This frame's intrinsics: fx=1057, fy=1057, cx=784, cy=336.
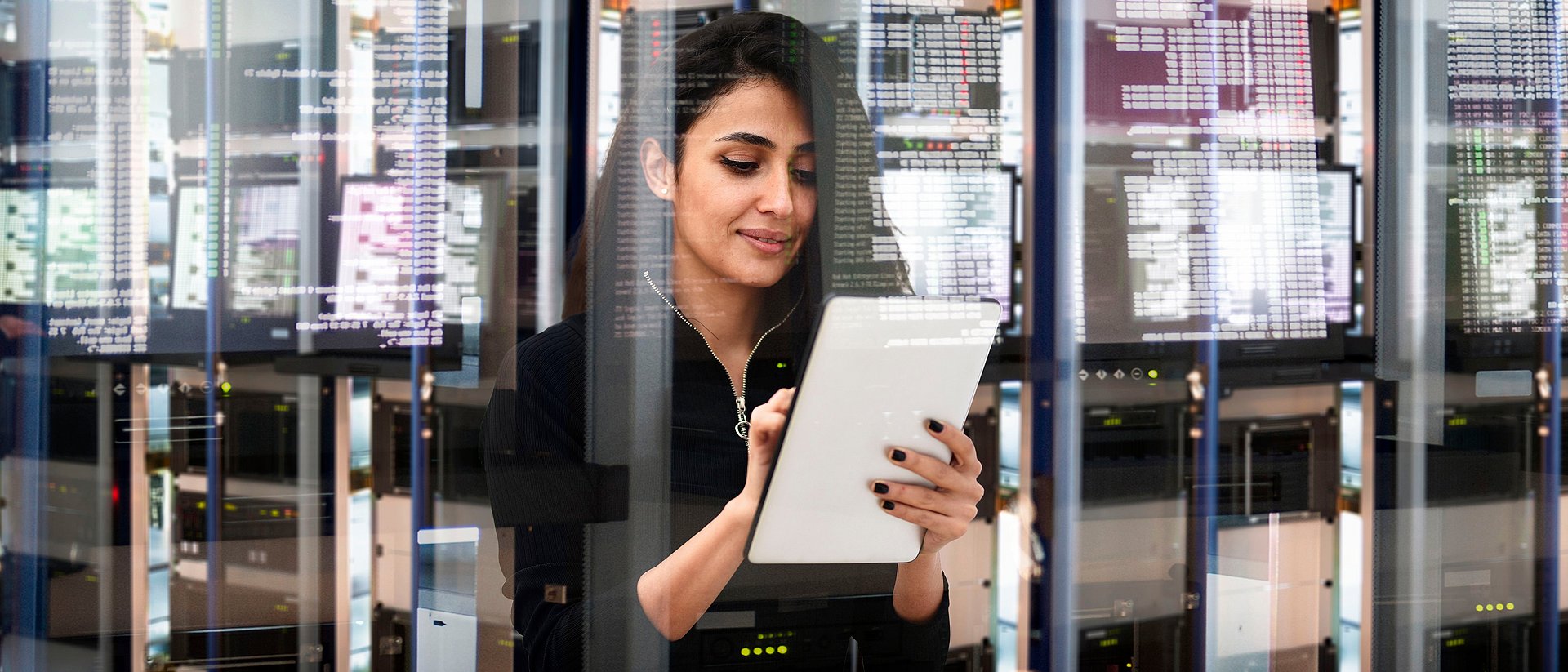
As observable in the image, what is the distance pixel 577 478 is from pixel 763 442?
0.32 meters

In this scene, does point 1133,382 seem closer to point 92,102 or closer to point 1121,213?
point 1121,213

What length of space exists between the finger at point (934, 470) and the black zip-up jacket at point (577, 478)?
0.18 m

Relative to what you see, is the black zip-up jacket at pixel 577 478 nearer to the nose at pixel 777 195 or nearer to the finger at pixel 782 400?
the finger at pixel 782 400

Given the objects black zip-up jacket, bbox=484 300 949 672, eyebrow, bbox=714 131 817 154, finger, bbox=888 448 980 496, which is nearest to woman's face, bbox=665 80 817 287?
eyebrow, bbox=714 131 817 154

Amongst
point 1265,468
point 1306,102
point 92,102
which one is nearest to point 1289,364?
point 1265,468

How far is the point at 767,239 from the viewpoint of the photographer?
5.86 ft

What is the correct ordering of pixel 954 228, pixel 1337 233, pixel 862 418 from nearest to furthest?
1. pixel 862 418
2. pixel 954 228
3. pixel 1337 233

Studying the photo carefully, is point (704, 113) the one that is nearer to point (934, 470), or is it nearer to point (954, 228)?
point (954, 228)

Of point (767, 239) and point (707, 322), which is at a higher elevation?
point (767, 239)

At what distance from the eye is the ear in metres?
0.09

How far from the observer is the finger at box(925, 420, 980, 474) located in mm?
1746

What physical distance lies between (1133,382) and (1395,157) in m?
0.71

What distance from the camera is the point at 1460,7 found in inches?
83.9

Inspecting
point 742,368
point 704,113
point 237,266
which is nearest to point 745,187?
point 704,113
